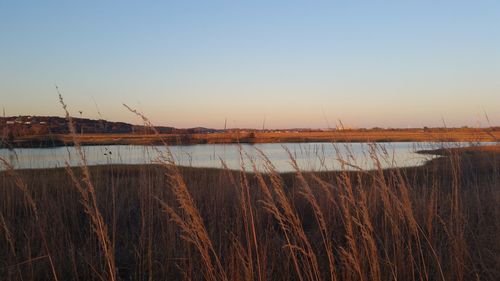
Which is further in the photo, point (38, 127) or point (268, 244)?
point (38, 127)

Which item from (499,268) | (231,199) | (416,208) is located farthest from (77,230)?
(499,268)

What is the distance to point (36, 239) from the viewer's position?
442cm

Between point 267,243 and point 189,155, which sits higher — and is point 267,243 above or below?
below

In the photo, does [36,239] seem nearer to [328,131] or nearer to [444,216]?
[328,131]

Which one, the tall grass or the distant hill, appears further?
the distant hill

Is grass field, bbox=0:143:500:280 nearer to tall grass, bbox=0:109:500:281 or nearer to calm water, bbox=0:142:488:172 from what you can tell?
tall grass, bbox=0:109:500:281

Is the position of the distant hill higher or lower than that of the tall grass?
higher

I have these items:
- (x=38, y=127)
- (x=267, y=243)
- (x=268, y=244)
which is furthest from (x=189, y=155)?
(x=267, y=243)

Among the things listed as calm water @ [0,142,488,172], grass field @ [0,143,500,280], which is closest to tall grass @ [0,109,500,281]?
grass field @ [0,143,500,280]

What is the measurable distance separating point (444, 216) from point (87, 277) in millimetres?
4038

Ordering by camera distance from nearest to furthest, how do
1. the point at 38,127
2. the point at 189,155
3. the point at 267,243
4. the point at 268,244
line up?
the point at 267,243 < the point at 268,244 < the point at 38,127 < the point at 189,155

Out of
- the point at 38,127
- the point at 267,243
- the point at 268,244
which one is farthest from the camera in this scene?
the point at 38,127

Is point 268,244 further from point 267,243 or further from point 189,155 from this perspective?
point 189,155

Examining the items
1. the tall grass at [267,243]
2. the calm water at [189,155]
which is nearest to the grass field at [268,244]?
the tall grass at [267,243]
